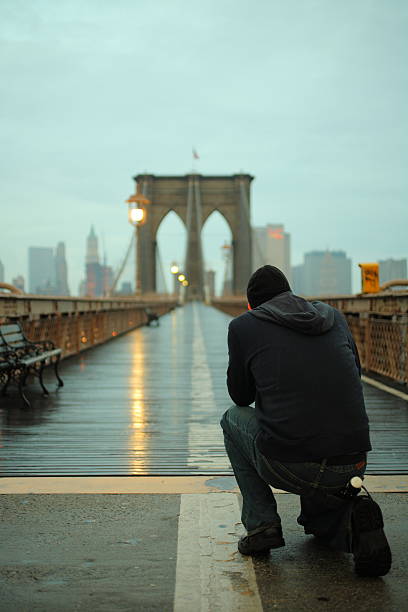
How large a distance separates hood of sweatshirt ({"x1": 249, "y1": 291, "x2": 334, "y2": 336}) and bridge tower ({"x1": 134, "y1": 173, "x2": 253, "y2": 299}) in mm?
103838

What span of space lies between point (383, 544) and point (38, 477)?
237cm

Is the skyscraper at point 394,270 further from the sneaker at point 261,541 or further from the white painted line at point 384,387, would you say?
the sneaker at point 261,541

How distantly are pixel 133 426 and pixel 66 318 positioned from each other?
294 inches

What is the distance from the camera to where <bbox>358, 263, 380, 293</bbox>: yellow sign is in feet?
46.1

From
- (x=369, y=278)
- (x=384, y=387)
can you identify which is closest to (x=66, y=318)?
(x=369, y=278)

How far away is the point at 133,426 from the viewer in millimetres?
6609

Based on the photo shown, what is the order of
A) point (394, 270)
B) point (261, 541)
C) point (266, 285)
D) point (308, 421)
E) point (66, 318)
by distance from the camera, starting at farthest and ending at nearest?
1. point (394, 270)
2. point (66, 318)
3. point (266, 285)
4. point (261, 541)
5. point (308, 421)

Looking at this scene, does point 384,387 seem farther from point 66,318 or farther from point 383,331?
point 66,318

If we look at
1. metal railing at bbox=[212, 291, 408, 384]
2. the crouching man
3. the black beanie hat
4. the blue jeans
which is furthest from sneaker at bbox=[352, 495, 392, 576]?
metal railing at bbox=[212, 291, 408, 384]

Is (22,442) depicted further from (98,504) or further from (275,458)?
(275,458)

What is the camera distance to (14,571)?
3086 mm

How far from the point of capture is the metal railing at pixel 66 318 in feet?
33.7

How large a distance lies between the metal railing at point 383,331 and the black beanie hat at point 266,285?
6.40 metres

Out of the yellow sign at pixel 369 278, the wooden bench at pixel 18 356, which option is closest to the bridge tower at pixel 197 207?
the yellow sign at pixel 369 278
